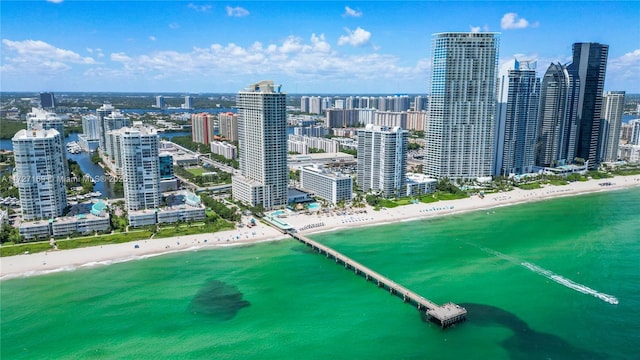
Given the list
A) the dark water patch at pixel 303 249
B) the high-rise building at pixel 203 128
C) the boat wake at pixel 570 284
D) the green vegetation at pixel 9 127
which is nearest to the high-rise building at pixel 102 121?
the high-rise building at pixel 203 128

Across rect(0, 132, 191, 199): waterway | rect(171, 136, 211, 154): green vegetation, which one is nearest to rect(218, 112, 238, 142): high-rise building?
rect(171, 136, 211, 154): green vegetation

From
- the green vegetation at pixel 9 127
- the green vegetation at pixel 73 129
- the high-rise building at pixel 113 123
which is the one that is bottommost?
the green vegetation at pixel 73 129

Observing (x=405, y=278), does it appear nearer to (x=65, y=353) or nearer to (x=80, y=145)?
(x=65, y=353)

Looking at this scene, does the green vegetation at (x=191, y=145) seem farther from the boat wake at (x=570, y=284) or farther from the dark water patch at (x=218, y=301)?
the boat wake at (x=570, y=284)

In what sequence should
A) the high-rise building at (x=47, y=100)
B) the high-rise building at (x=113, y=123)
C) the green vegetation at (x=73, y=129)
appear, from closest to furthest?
the high-rise building at (x=113, y=123)
the green vegetation at (x=73, y=129)
the high-rise building at (x=47, y=100)

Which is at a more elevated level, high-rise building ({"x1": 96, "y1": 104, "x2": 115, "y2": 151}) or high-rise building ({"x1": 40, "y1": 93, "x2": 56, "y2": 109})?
high-rise building ({"x1": 40, "y1": 93, "x2": 56, "y2": 109})

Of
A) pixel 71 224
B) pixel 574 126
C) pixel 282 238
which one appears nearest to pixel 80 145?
Result: pixel 71 224

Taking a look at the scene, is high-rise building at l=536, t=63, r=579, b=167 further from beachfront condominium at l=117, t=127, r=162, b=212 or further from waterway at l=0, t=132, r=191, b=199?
waterway at l=0, t=132, r=191, b=199

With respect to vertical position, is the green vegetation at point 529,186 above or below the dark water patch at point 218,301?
above
